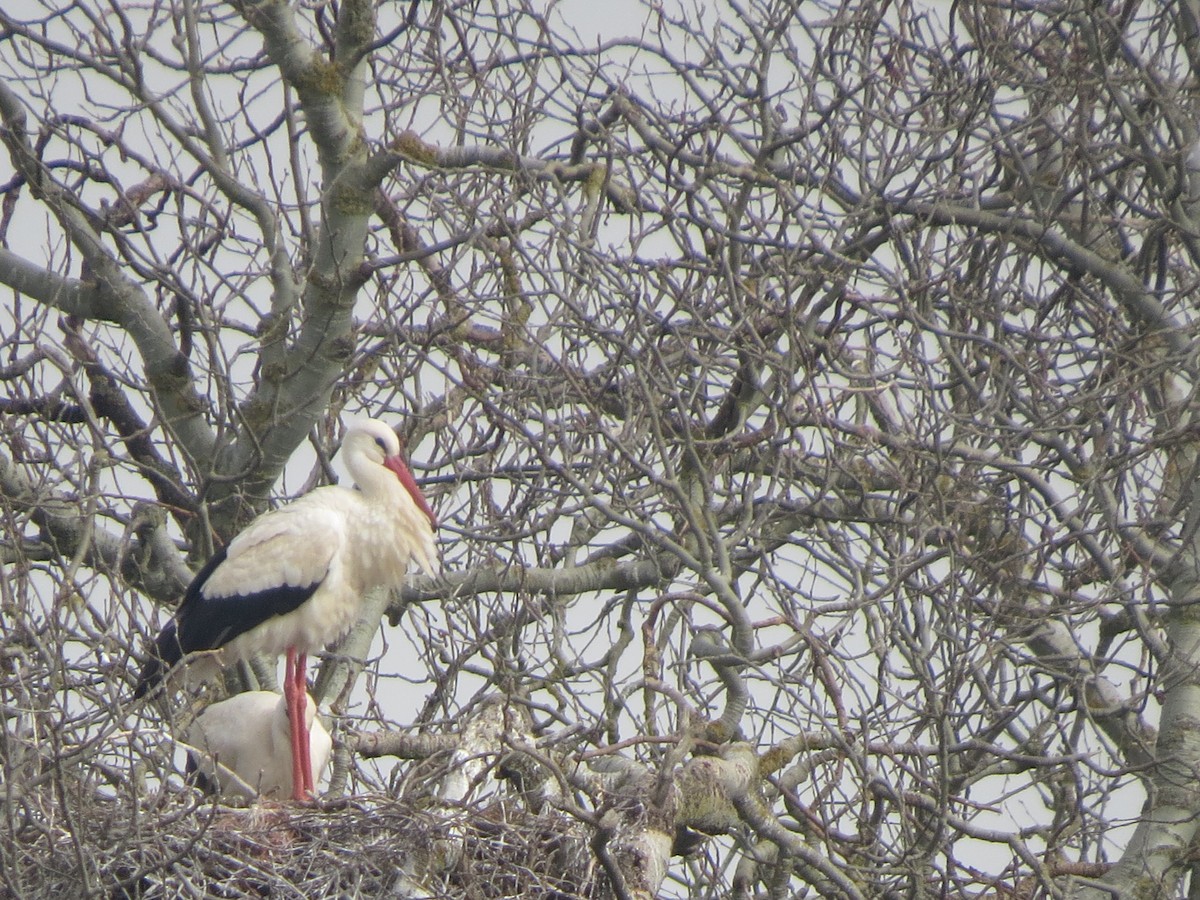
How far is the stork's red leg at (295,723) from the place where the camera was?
7281mm

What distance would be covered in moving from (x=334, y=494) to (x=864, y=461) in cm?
248

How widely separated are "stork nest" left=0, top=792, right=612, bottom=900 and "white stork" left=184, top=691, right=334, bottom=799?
1360mm

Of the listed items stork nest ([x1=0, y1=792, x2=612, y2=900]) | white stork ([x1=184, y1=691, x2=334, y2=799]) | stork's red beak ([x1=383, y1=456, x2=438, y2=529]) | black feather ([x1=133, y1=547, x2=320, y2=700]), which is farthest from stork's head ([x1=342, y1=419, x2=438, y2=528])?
stork nest ([x1=0, y1=792, x2=612, y2=900])

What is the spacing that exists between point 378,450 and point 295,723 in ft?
4.26

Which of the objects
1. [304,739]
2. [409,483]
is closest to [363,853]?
[304,739]

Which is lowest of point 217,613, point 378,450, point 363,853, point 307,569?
point 363,853

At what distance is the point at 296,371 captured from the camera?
770cm

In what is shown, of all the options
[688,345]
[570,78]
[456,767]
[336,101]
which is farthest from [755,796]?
[570,78]

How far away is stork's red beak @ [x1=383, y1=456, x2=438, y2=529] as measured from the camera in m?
7.89

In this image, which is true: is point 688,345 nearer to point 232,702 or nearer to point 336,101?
point 336,101

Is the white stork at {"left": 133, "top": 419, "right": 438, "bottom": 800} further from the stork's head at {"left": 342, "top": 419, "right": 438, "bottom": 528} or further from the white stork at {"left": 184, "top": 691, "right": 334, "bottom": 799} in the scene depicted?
the white stork at {"left": 184, "top": 691, "right": 334, "bottom": 799}

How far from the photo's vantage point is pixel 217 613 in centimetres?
743

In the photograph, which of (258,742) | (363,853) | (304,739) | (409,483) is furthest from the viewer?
(409,483)

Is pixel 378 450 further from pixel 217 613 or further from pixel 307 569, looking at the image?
pixel 217 613
